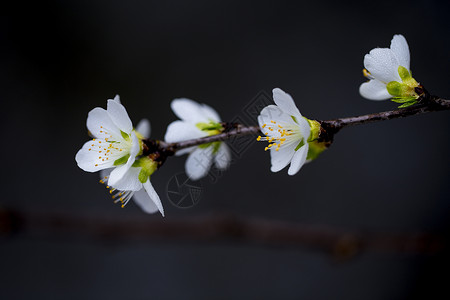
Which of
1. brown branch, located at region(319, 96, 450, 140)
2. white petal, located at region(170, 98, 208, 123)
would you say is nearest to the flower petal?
brown branch, located at region(319, 96, 450, 140)

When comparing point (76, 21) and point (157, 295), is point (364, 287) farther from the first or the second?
point (76, 21)

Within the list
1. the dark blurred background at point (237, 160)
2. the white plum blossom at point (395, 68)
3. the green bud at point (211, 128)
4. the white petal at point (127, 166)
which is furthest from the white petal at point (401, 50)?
the dark blurred background at point (237, 160)

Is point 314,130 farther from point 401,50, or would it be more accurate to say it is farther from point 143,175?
point 143,175

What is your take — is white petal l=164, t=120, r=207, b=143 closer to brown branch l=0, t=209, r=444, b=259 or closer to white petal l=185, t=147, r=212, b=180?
white petal l=185, t=147, r=212, b=180

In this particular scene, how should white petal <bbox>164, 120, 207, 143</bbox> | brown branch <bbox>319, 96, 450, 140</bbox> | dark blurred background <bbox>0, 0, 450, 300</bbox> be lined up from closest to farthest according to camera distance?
1. brown branch <bbox>319, 96, 450, 140</bbox>
2. white petal <bbox>164, 120, 207, 143</bbox>
3. dark blurred background <bbox>0, 0, 450, 300</bbox>

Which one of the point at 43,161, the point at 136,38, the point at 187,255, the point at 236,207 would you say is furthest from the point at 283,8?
the point at 43,161

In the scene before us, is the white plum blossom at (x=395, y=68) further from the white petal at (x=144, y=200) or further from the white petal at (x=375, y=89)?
the white petal at (x=144, y=200)
